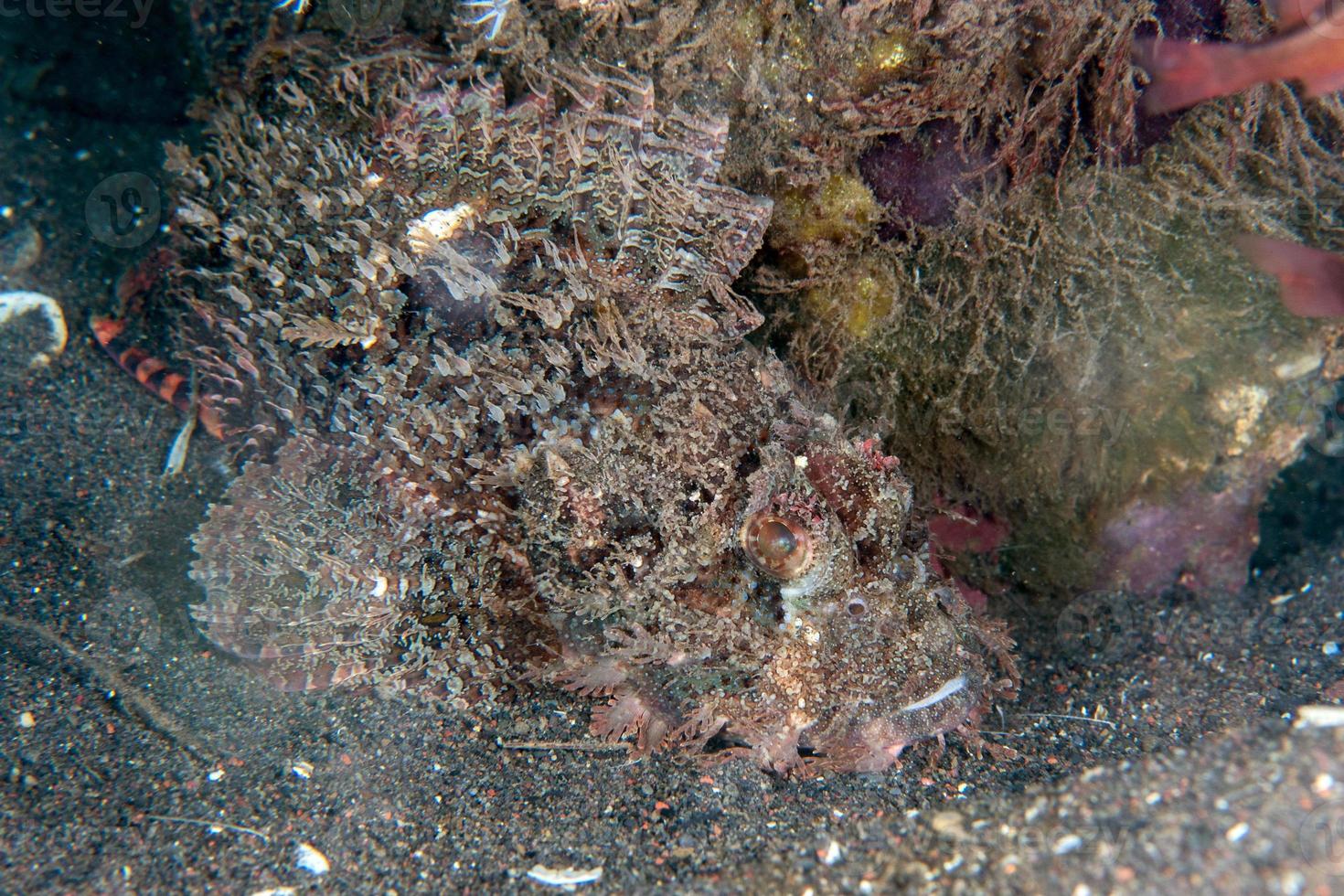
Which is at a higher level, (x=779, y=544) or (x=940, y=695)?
(x=779, y=544)

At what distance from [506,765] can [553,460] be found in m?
1.33

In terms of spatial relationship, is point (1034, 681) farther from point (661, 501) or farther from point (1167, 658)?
point (661, 501)

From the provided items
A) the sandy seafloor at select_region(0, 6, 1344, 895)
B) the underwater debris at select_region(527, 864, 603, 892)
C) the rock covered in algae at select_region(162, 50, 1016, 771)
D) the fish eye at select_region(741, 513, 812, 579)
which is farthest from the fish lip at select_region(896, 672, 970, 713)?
the underwater debris at select_region(527, 864, 603, 892)

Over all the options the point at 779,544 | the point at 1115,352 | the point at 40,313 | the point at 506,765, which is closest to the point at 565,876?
the point at 506,765

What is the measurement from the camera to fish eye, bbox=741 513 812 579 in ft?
9.36

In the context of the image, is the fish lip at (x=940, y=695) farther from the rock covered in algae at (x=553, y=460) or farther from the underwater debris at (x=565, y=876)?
the underwater debris at (x=565, y=876)

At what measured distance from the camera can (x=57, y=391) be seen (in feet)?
15.1

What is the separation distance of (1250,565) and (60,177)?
8.40m

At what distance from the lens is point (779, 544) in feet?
9.36

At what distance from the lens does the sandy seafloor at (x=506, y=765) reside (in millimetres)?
2066

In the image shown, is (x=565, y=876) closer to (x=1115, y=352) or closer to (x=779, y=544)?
(x=779, y=544)

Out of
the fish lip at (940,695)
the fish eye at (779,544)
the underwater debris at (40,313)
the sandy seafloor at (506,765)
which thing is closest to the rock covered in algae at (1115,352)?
the sandy seafloor at (506,765)

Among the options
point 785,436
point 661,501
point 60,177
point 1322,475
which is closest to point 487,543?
point 661,501

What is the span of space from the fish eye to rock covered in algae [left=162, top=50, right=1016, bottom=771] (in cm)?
1
